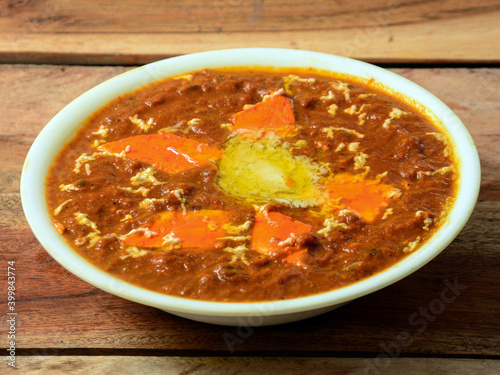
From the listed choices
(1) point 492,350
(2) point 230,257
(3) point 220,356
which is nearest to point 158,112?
(2) point 230,257

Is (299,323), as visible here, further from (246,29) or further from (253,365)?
(246,29)

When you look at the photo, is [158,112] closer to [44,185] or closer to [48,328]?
[44,185]

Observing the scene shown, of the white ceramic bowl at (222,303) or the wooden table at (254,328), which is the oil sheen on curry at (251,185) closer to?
the white ceramic bowl at (222,303)

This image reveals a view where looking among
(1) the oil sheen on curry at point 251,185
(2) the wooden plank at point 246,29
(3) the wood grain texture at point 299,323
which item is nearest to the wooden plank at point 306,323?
(3) the wood grain texture at point 299,323

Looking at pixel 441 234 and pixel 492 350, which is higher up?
pixel 441 234

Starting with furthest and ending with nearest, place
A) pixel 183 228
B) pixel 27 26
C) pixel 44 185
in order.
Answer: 1. pixel 27 26
2. pixel 44 185
3. pixel 183 228

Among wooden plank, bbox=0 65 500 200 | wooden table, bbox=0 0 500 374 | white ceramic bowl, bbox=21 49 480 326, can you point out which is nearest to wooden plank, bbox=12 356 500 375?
wooden table, bbox=0 0 500 374
